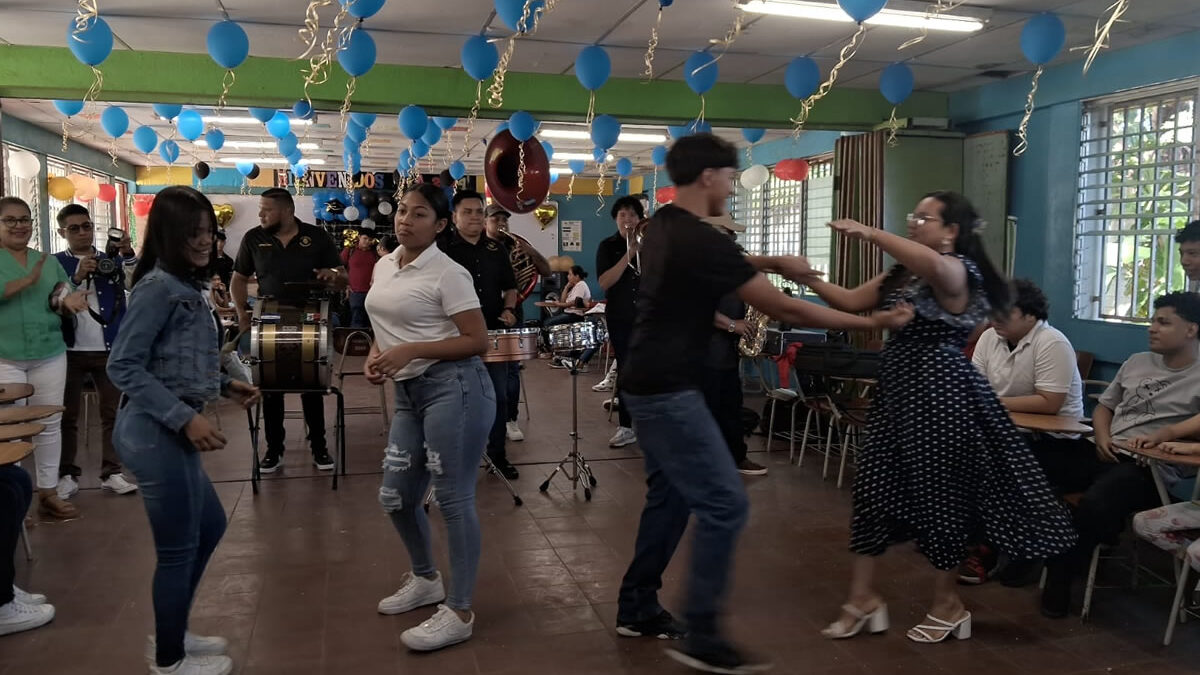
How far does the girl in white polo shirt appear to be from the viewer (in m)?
2.85

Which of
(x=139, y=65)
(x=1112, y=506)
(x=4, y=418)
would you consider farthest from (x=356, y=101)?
(x=1112, y=506)

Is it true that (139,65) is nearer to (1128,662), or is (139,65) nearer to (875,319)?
(875,319)

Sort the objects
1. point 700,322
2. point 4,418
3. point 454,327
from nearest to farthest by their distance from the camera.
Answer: point 700,322 → point 454,327 → point 4,418

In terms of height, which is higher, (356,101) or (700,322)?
(356,101)

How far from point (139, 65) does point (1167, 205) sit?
773 cm

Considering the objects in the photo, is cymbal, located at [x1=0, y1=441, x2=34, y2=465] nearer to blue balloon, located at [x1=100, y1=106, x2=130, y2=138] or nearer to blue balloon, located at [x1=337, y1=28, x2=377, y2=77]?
blue balloon, located at [x1=337, y1=28, x2=377, y2=77]

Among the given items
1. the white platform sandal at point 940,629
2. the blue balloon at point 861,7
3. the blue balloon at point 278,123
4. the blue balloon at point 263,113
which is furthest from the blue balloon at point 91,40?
the white platform sandal at point 940,629

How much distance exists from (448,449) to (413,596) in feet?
2.59

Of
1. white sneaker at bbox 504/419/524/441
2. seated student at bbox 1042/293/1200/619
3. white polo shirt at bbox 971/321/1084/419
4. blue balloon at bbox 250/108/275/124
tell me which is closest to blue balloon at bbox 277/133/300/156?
blue balloon at bbox 250/108/275/124

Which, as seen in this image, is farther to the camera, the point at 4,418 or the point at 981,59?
the point at 981,59

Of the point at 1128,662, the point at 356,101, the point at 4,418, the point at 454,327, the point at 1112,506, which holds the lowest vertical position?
the point at 1128,662

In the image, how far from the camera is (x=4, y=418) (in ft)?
11.1

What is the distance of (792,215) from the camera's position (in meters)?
11.1

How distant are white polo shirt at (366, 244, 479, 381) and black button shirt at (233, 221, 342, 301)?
2457mm
